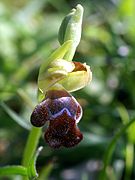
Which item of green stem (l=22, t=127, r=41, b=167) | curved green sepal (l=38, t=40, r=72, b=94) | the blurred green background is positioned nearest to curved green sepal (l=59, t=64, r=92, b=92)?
curved green sepal (l=38, t=40, r=72, b=94)

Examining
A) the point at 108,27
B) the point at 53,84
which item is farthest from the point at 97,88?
the point at 53,84

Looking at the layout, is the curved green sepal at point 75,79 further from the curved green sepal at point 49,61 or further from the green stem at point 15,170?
the green stem at point 15,170

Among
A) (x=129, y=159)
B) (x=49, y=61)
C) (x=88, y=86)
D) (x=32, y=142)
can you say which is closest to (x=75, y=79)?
(x=49, y=61)

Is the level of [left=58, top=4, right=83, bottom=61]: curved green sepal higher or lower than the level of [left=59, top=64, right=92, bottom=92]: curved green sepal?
higher

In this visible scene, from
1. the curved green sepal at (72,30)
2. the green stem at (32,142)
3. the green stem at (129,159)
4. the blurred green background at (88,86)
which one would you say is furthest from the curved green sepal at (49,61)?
the green stem at (129,159)

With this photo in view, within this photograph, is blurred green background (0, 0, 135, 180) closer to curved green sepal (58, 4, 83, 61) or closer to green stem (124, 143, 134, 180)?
green stem (124, 143, 134, 180)

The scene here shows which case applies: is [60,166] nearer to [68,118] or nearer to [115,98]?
Result: [115,98]

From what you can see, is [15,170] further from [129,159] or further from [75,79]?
[129,159]

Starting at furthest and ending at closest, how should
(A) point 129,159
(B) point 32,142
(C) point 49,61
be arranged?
(A) point 129,159 → (B) point 32,142 → (C) point 49,61

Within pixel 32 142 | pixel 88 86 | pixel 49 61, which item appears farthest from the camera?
pixel 88 86
